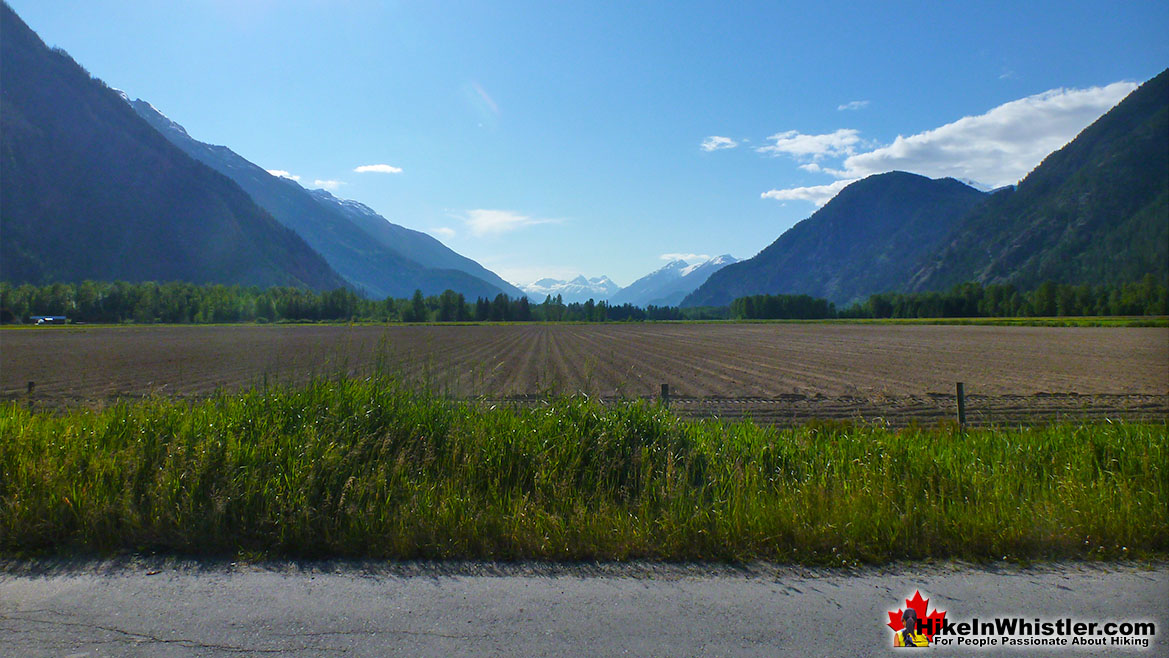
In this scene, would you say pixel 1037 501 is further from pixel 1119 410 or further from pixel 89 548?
pixel 1119 410

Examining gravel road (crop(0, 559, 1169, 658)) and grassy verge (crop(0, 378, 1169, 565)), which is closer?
gravel road (crop(0, 559, 1169, 658))

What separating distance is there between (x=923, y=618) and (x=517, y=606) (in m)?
2.43

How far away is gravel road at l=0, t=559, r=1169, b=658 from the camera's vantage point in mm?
3250

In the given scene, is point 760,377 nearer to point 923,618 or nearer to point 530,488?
point 530,488

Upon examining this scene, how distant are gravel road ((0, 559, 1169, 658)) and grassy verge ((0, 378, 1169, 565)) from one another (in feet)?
0.92

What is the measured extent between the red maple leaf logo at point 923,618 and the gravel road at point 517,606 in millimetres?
49

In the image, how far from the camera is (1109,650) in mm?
3277

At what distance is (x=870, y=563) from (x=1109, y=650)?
1345 millimetres

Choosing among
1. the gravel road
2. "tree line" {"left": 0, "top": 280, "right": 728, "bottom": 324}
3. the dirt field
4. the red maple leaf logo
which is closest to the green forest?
"tree line" {"left": 0, "top": 280, "right": 728, "bottom": 324}

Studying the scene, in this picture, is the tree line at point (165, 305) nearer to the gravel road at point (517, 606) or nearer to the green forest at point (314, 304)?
the green forest at point (314, 304)

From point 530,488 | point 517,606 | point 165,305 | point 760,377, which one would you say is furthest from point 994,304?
point 165,305

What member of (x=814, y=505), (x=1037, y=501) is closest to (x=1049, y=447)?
(x=1037, y=501)

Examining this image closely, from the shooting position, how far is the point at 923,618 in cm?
362

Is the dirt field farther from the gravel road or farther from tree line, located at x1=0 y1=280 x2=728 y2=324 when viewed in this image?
tree line, located at x1=0 y1=280 x2=728 y2=324
